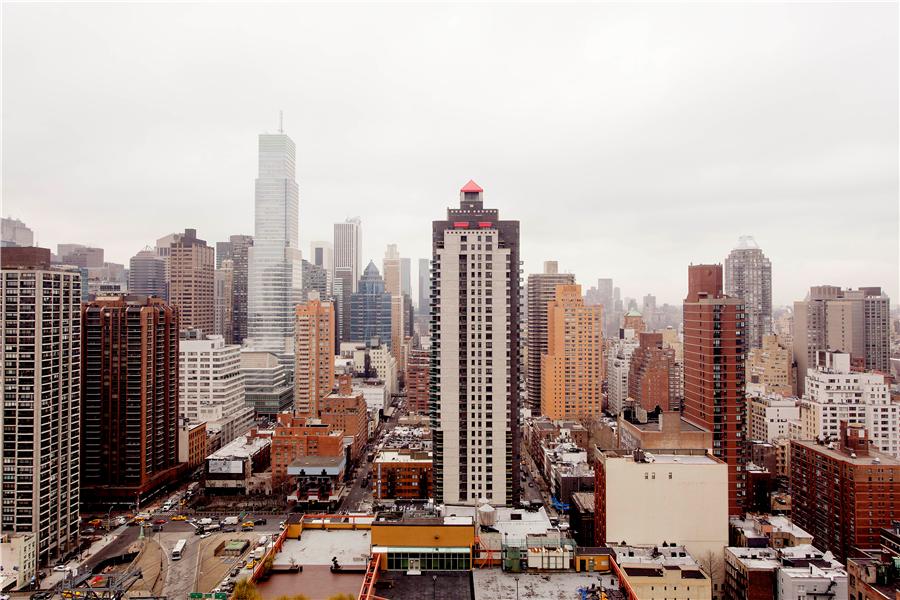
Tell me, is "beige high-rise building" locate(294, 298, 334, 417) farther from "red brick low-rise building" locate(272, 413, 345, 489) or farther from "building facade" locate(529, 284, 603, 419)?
"building facade" locate(529, 284, 603, 419)

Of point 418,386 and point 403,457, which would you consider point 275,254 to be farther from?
point 403,457

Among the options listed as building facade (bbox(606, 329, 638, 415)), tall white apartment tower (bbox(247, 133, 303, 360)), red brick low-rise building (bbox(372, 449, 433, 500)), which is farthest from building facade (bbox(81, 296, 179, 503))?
building facade (bbox(606, 329, 638, 415))

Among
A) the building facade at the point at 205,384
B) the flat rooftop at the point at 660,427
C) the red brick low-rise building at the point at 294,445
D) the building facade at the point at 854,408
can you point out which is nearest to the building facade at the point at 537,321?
the building facade at the point at 854,408

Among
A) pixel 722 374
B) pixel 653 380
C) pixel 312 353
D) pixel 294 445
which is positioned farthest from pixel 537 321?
pixel 722 374

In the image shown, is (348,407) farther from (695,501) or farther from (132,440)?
(695,501)

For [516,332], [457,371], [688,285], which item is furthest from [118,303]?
[688,285]
